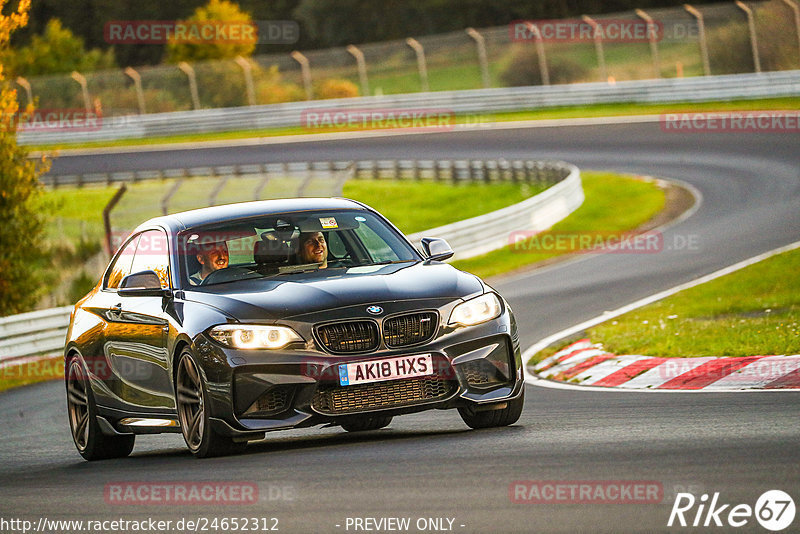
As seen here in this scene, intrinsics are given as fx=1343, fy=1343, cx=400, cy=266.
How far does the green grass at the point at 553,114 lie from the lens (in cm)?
3906

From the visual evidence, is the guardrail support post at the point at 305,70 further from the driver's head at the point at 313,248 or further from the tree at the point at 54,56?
the driver's head at the point at 313,248

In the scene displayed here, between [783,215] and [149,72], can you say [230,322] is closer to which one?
[783,215]

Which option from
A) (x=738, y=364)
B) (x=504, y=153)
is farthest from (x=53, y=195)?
(x=738, y=364)

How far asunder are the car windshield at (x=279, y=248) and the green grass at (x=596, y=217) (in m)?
13.9

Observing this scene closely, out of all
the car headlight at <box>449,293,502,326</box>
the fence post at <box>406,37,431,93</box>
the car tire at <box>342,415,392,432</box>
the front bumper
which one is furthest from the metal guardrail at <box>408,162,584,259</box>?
the fence post at <box>406,37,431,93</box>

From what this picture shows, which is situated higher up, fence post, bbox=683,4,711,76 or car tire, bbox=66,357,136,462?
car tire, bbox=66,357,136,462

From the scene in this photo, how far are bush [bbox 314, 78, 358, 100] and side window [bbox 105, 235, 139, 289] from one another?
1635 inches

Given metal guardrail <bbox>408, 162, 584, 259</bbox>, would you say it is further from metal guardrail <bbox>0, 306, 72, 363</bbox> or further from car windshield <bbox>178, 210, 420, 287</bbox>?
car windshield <bbox>178, 210, 420, 287</bbox>

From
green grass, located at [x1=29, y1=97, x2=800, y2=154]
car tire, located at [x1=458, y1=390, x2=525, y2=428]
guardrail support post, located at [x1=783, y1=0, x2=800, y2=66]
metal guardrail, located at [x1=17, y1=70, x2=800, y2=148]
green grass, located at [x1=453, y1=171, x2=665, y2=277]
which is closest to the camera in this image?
car tire, located at [x1=458, y1=390, x2=525, y2=428]

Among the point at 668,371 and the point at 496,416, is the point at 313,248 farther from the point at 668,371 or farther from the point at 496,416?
the point at 668,371

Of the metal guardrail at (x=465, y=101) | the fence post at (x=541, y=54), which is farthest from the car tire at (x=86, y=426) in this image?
the fence post at (x=541, y=54)

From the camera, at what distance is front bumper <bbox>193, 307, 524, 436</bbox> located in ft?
25.1

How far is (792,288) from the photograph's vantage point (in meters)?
15.4

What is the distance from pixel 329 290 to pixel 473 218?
63.0 feet
